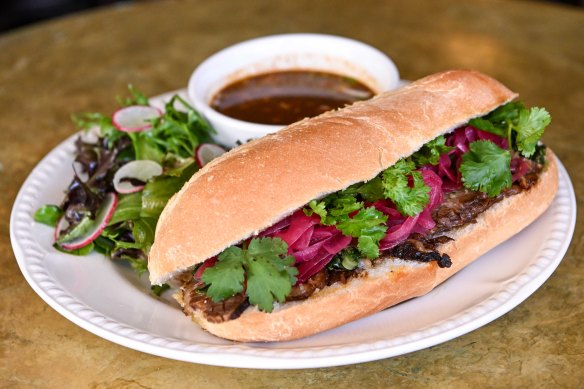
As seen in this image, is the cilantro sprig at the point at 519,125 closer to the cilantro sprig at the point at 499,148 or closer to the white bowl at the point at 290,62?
the cilantro sprig at the point at 499,148

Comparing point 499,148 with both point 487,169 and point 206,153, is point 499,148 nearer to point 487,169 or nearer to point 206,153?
point 487,169

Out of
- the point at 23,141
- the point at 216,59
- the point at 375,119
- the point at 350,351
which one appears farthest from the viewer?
the point at 23,141

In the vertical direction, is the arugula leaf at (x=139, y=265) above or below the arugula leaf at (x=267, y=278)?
below

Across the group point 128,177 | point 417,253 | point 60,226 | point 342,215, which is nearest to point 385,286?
point 417,253

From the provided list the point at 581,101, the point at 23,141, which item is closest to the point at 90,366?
the point at 23,141

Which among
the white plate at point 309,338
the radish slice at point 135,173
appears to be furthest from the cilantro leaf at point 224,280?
the radish slice at point 135,173

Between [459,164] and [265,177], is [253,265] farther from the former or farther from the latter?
[459,164]

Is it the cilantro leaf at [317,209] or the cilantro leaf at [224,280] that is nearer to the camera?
the cilantro leaf at [224,280]
